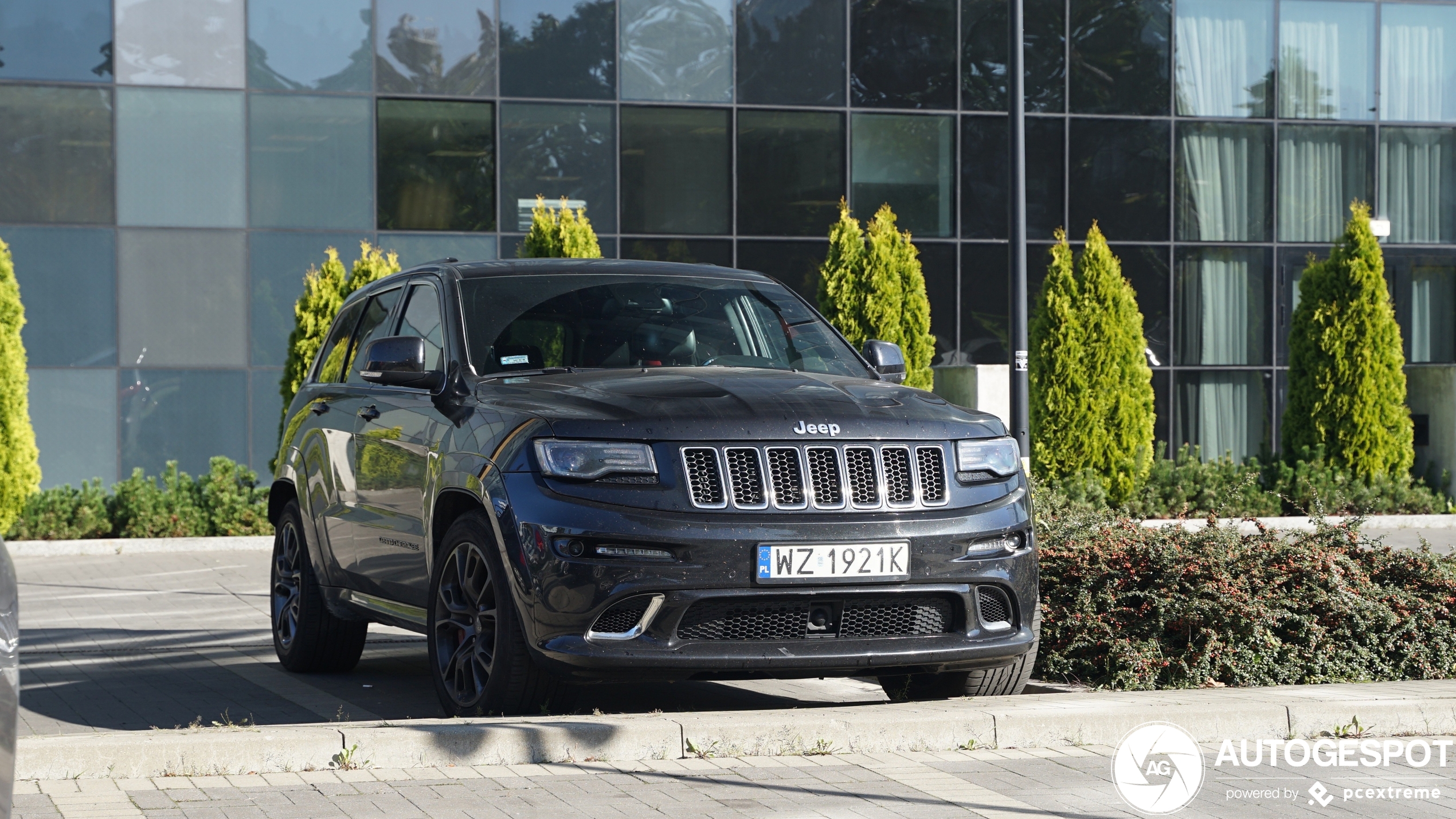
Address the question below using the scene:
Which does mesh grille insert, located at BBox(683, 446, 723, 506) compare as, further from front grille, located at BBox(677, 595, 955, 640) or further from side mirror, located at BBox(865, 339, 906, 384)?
side mirror, located at BBox(865, 339, 906, 384)

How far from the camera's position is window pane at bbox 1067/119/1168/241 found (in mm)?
22391

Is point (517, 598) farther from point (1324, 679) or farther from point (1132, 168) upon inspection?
point (1132, 168)

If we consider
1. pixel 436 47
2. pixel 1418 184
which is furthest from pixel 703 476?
pixel 1418 184

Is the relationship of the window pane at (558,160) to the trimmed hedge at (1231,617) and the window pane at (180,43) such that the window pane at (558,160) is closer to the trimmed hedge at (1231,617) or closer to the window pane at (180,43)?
the window pane at (180,43)

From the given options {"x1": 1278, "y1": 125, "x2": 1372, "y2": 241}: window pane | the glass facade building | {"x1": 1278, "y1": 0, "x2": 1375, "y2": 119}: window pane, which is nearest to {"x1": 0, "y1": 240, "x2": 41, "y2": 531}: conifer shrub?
the glass facade building

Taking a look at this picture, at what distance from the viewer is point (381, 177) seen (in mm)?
20047

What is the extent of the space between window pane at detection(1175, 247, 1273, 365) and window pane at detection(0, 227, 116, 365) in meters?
13.5

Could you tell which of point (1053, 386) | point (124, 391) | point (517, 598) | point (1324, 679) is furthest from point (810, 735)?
point (124, 391)

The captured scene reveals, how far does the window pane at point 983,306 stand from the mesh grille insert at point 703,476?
16.1m

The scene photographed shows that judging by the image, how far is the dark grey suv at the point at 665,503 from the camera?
231 inches

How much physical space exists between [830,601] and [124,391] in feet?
49.2

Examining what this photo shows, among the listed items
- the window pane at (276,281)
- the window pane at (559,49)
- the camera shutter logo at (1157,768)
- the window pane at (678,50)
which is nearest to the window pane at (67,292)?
the window pane at (276,281)

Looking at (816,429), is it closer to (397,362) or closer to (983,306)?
(397,362)

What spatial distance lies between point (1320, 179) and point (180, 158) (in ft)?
49.0
